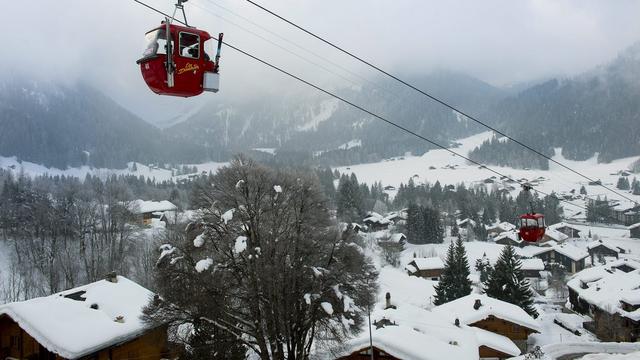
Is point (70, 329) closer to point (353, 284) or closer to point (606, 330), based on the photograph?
point (353, 284)

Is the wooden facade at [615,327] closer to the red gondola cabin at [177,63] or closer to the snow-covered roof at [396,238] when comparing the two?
the red gondola cabin at [177,63]

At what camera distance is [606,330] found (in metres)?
46.3

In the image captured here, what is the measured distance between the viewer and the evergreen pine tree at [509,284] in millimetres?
52250

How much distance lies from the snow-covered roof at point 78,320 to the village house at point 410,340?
1040 cm

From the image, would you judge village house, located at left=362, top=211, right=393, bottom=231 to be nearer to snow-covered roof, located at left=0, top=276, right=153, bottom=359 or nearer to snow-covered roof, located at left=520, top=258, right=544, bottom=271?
snow-covered roof, located at left=520, top=258, right=544, bottom=271

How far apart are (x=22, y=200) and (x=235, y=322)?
65.9 metres

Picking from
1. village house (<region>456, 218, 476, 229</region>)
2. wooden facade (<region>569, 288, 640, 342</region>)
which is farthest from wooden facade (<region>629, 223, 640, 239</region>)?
wooden facade (<region>569, 288, 640, 342</region>)

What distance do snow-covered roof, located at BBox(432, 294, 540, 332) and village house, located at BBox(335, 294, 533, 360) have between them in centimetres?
521

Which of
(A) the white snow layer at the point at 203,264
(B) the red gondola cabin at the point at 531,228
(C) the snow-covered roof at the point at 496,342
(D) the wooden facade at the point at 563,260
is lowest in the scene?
(D) the wooden facade at the point at 563,260

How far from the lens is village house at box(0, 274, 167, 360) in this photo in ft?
70.4

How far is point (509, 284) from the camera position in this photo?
2090 inches

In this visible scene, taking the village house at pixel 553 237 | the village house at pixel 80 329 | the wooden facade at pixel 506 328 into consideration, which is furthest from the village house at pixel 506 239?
the village house at pixel 80 329

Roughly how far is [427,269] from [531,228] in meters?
62.9

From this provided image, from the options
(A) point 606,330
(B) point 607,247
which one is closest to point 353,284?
(A) point 606,330
